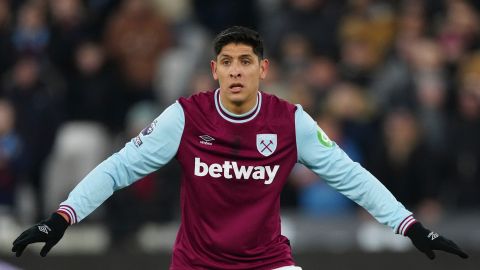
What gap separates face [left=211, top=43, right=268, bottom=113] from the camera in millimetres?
6980

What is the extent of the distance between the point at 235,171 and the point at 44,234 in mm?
1121

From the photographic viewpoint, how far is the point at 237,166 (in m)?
7.14

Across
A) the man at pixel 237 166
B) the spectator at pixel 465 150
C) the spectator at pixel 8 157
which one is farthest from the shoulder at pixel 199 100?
the spectator at pixel 8 157

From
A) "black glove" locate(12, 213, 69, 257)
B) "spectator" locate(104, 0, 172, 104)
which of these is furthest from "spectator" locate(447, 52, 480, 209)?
"black glove" locate(12, 213, 69, 257)

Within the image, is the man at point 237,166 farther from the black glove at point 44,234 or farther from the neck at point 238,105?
the black glove at point 44,234

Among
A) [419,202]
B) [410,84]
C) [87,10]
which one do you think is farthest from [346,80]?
[87,10]

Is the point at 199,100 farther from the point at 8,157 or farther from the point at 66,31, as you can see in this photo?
the point at 66,31

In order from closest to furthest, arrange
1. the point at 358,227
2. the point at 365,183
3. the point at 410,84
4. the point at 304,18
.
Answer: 1. the point at 365,183
2. the point at 358,227
3. the point at 410,84
4. the point at 304,18

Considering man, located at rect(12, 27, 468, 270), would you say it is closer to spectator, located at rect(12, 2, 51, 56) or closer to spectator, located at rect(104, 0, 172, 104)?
spectator, located at rect(104, 0, 172, 104)

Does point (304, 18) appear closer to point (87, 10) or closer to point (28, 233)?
point (87, 10)

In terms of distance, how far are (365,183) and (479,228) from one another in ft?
15.1

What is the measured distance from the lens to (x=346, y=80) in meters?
13.0

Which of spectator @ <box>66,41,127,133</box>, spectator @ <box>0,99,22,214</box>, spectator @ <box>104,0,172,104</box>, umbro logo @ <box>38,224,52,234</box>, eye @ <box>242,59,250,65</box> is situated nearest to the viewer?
Result: umbro logo @ <box>38,224,52,234</box>

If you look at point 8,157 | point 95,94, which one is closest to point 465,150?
point 95,94
